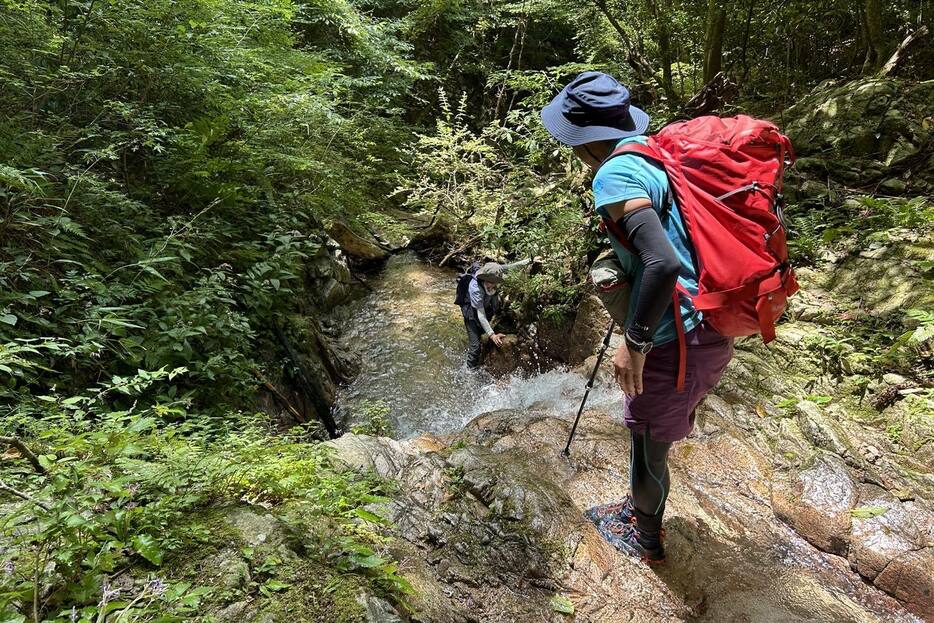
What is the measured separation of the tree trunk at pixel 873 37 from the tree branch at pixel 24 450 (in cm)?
1131

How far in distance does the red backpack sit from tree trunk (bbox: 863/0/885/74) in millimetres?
8553

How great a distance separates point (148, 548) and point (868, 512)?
12.4ft

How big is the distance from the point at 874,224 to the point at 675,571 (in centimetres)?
495

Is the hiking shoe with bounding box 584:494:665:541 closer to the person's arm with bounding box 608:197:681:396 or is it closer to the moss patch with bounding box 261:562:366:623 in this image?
the person's arm with bounding box 608:197:681:396

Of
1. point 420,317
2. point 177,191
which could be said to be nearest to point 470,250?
point 420,317

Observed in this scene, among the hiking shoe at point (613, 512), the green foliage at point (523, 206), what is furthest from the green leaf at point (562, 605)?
the green foliage at point (523, 206)

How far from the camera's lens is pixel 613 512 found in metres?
2.91

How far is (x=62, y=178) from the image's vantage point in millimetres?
3895

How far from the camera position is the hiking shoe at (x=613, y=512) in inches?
110

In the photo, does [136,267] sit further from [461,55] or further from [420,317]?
[461,55]

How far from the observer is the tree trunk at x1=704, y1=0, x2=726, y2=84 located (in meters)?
8.23

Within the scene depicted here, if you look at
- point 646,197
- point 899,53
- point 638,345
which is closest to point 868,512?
point 638,345

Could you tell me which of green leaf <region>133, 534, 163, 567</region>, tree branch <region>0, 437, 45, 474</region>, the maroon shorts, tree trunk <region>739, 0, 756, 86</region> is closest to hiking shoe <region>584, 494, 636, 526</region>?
the maroon shorts

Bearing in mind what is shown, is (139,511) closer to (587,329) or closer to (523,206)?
(587,329)
